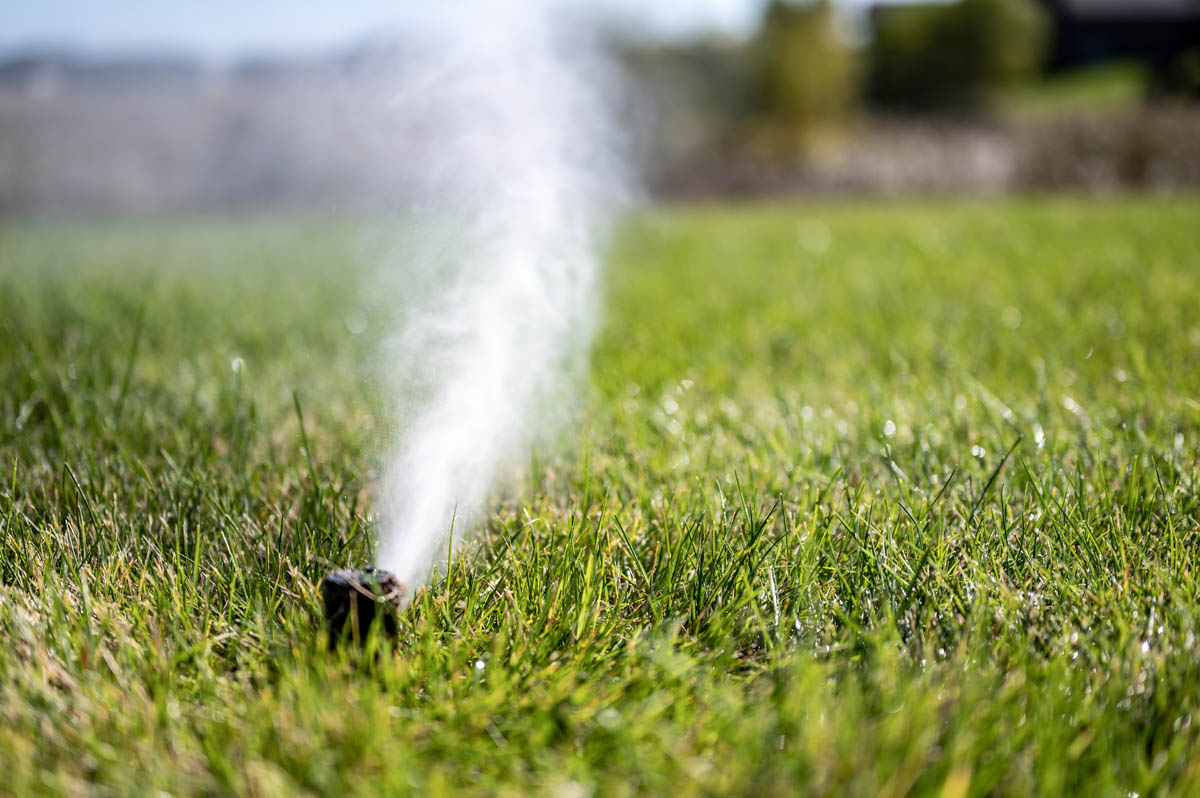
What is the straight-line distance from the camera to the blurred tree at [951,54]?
2986cm

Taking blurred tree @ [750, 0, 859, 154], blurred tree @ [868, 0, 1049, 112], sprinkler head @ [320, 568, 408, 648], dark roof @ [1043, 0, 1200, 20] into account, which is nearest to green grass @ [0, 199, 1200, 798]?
sprinkler head @ [320, 568, 408, 648]

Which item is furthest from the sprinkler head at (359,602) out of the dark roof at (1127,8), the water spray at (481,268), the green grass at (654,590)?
the dark roof at (1127,8)

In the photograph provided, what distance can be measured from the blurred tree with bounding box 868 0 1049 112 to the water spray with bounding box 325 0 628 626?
30.0 metres

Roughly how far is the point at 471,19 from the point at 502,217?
1.93 ft

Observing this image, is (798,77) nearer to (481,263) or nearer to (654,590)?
(481,263)

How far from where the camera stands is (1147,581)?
52.6 inches

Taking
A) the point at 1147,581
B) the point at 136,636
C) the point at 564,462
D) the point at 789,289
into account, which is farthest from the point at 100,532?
the point at 789,289

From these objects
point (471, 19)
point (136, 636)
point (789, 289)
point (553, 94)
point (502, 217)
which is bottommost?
point (789, 289)

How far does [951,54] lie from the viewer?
98.2 feet

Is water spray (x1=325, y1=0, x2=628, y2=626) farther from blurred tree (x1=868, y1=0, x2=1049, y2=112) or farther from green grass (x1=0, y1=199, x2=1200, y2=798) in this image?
blurred tree (x1=868, y1=0, x2=1049, y2=112)

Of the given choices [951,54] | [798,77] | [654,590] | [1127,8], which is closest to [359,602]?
[654,590]

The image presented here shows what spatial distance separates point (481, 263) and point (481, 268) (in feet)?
0.11

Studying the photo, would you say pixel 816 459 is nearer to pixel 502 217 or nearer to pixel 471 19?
pixel 502 217

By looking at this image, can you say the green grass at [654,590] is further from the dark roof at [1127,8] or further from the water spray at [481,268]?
the dark roof at [1127,8]
